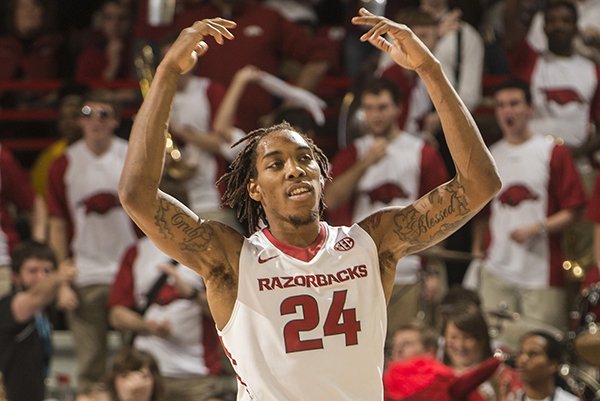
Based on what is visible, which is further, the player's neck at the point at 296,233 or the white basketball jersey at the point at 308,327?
the player's neck at the point at 296,233

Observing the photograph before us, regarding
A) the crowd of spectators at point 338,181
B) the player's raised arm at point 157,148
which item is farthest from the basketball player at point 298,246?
the crowd of spectators at point 338,181

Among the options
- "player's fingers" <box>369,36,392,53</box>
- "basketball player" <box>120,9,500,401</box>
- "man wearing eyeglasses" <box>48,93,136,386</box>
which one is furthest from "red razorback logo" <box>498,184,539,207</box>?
"player's fingers" <box>369,36,392,53</box>

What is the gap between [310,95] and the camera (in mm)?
9312

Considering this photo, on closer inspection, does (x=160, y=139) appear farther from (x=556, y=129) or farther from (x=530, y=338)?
(x=556, y=129)

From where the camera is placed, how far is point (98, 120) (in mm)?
8969

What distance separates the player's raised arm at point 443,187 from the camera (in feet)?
15.0

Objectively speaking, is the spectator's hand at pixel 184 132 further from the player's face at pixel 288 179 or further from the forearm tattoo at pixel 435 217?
the forearm tattoo at pixel 435 217

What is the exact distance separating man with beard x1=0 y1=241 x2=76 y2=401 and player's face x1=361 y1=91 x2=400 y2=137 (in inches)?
76.8

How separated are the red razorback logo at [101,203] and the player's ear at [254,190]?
4.29m

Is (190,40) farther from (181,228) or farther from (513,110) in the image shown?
(513,110)

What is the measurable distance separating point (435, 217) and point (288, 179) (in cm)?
51

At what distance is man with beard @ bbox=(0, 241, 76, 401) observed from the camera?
810 cm

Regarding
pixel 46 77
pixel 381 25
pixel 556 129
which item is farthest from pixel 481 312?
pixel 46 77

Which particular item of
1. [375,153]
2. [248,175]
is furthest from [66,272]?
[248,175]
